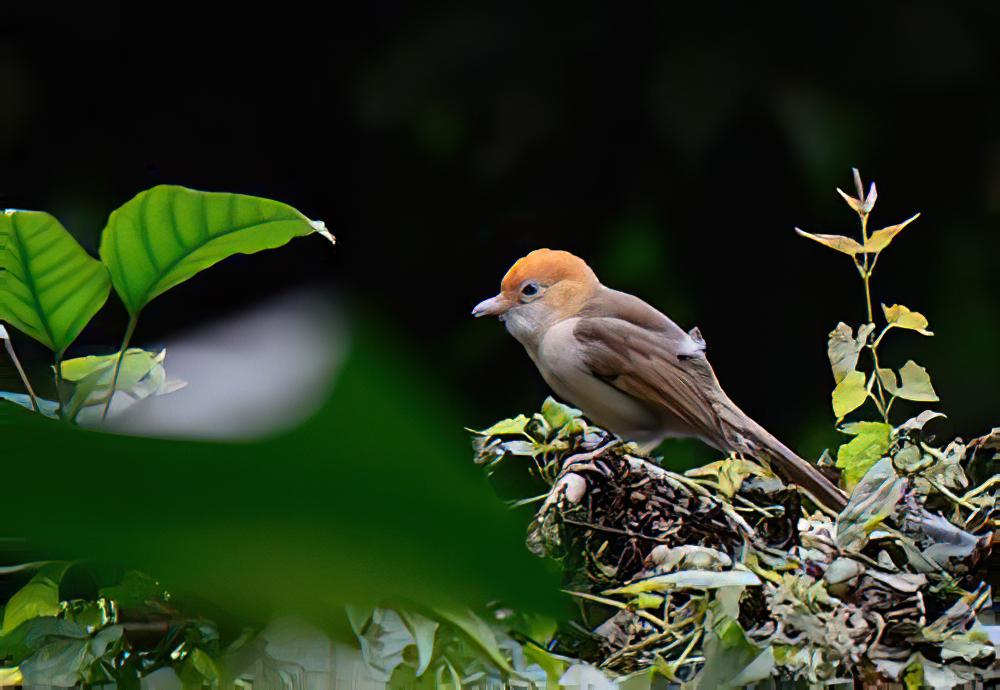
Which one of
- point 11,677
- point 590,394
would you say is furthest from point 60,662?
point 590,394

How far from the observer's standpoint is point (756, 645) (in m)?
0.46

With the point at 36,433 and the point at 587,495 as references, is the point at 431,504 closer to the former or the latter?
the point at 36,433

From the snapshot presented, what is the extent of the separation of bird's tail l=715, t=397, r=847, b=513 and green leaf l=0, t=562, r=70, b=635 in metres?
0.45

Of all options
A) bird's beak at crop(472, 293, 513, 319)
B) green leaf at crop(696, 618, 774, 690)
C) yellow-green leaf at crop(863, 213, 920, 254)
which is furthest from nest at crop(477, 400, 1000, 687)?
bird's beak at crop(472, 293, 513, 319)

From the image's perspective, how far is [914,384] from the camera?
29.2 inches

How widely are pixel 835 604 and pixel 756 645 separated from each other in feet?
0.23

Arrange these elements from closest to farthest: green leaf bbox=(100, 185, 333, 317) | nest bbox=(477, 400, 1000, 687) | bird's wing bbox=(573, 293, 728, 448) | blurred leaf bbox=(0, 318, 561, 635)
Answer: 1. blurred leaf bbox=(0, 318, 561, 635)
2. green leaf bbox=(100, 185, 333, 317)
3. nest bbox=(477, 400, 1000, 687)
4. bird's wing bbox=(573, 293, 728, 448)

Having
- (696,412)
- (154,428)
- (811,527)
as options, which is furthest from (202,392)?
(696,412)

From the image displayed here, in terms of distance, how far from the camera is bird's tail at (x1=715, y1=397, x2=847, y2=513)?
76cm

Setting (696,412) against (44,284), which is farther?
(696,412)

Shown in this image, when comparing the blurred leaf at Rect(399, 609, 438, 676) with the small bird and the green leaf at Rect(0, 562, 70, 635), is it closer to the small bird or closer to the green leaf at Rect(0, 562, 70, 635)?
the green leaf at Rect(0, 562, 70, 635)

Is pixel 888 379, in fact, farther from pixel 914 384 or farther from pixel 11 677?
pixel 11 677

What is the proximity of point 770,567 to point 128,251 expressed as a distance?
371mm

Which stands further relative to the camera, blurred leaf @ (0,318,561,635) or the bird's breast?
the bird's breast
